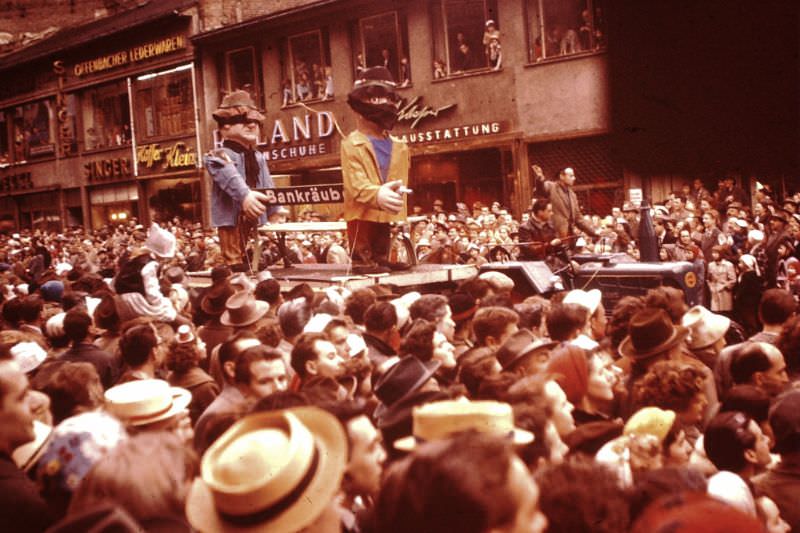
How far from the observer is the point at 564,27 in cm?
1892

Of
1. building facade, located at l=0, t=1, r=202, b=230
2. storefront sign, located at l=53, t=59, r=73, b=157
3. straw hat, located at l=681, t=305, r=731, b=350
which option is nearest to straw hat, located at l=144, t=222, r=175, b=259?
straw hat, located at l=681, t=305, r=731, b=350

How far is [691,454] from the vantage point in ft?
12.0

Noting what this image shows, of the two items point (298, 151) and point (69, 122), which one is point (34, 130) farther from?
point (298, 151)

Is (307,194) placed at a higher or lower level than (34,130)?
lower

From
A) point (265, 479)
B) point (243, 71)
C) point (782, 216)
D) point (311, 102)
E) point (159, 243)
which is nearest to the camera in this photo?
point (265, 479)

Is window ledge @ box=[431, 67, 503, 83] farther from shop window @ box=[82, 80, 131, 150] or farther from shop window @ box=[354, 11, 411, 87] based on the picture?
shop window @ box=[82, 80, 131, 150]

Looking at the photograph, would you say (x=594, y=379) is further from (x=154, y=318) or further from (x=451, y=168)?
(x=451, y=168)

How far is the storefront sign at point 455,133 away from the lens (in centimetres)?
2018

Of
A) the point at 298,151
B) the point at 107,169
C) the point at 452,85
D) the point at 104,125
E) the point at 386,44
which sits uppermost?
the point at 386,44

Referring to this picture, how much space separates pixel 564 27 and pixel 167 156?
14.8 meters

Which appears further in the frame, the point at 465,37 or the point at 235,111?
the point at 465,37

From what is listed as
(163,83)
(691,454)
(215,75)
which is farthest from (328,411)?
(163,83)

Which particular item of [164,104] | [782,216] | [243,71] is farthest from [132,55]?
[782,216]

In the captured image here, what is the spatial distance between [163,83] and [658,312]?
2613cm
